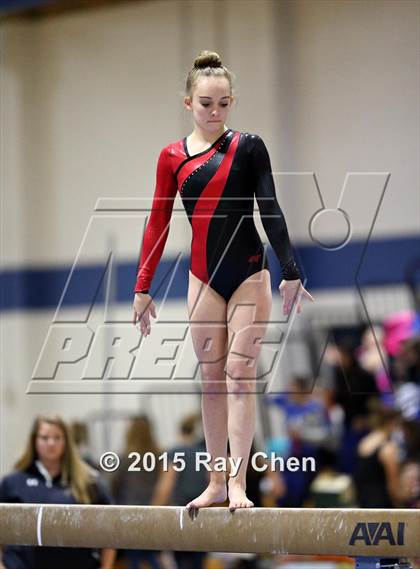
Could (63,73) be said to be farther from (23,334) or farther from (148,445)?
(148,445)

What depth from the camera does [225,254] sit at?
369 cm

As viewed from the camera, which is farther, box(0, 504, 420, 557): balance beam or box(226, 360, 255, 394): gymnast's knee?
box(226, 360, 255, 394): gymnast's knee

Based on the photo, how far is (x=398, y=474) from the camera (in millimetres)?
6773

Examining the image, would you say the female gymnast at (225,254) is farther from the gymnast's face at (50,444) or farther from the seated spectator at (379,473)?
the seated spectator at (379,473)

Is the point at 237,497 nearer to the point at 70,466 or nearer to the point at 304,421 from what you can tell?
the point at 70,466

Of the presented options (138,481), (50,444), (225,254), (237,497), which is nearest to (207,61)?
(225,254)

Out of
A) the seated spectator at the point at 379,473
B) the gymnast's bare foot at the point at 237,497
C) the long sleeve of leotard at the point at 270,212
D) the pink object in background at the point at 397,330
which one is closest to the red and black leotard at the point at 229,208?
the long sleeve of leotard at the point at 270,212

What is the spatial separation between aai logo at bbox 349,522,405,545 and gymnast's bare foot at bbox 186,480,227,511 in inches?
18.9

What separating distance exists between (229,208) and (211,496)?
0.98 metres

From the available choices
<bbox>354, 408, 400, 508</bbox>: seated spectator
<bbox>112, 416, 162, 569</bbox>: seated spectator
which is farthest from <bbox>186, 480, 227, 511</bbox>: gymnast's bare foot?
<bbox>354, 408, 400, 508</bbox>: seated spectator

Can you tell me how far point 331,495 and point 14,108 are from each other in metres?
4.44

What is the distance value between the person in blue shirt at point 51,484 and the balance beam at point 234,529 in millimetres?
1089

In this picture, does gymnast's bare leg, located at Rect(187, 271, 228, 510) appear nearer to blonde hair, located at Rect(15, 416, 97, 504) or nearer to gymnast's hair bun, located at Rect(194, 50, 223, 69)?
gymnast's hair bun, located at Rect(194, 50, 223, 69)

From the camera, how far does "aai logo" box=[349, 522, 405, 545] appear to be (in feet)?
11.5
